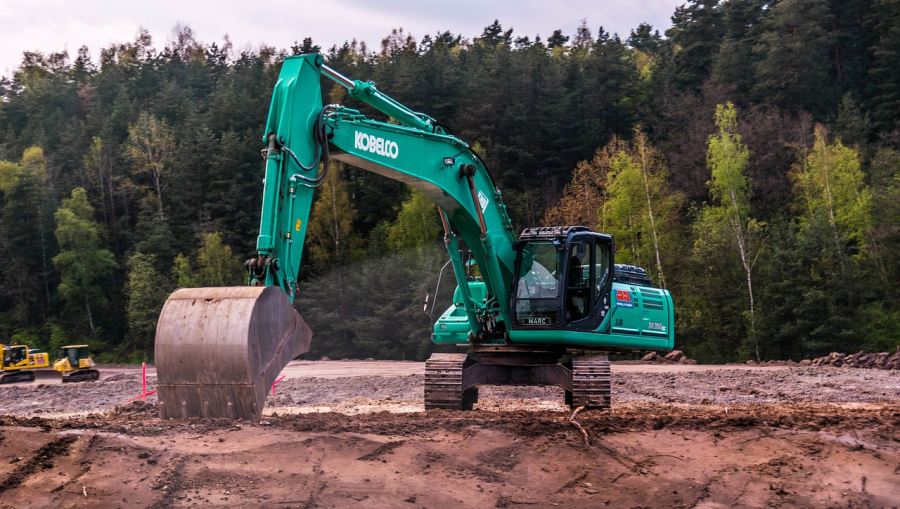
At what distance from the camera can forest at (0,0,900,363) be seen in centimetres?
3881

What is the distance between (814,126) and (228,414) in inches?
1839

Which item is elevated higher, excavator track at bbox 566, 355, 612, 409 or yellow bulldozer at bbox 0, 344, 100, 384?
excavator track at bbox 566, 355, 612, 409

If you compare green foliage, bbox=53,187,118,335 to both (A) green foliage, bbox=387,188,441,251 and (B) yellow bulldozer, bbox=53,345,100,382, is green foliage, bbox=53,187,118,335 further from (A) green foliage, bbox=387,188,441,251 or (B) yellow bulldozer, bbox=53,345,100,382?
(B) yellow bulldozer, bbox=53,345,100,382

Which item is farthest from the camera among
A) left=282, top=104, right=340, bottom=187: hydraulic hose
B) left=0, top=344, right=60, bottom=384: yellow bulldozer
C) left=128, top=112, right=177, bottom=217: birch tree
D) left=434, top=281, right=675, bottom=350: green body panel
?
left=128, top=112, right=177, bottom=217: birch tree

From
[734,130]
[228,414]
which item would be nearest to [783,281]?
[734,130]

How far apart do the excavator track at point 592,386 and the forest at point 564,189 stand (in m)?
26.6

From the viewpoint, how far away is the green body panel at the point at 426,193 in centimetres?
925

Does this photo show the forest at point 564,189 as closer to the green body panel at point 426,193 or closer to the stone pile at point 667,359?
the stone pile at point 667,359

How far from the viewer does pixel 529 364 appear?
41.3 ft

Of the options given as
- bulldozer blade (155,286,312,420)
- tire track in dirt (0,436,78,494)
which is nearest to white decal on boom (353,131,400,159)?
bulldozer blade (155,286,312,420)

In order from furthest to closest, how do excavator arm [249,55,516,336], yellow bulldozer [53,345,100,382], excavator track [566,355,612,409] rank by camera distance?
yellow bulldozer [53,345,100,382], excavator track [566,355,612,409], excavator arm [249,55,516,336]

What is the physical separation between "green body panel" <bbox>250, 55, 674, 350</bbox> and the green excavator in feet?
0.06

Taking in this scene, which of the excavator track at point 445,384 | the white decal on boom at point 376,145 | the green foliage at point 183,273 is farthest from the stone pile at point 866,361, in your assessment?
the green foliage at point 183,273

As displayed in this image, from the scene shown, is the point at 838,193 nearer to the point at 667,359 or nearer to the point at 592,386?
the point at 667,359
